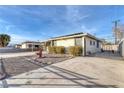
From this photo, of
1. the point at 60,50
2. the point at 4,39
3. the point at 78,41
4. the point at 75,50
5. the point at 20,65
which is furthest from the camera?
the point at 78,41

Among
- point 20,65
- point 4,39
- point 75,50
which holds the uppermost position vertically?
point 4,39

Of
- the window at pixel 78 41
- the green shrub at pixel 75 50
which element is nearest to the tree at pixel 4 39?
the green shrub at pixel 75 50

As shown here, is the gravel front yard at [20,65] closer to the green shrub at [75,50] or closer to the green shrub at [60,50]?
the green shrub at [60,50]

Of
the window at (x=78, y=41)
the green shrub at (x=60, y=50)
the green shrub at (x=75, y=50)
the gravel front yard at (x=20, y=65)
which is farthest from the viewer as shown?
the window at (x=78, y=41)

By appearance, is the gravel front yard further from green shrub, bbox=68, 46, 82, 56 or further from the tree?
the tree

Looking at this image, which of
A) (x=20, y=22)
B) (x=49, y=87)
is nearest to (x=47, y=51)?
(x=20, y=22)

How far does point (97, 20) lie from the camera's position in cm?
514

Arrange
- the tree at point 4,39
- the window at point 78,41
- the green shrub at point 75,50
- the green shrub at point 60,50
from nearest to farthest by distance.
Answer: the tree at point 4,39 < the green shrub at point 60,50 < the green shrub at point 75,50 < the window at point 78,41

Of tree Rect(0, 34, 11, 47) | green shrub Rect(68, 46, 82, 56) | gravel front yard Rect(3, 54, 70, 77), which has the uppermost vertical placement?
tree Rect(0, 34, 11, 47)

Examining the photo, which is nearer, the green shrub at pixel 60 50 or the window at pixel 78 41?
the green shrub at pixel 60 50

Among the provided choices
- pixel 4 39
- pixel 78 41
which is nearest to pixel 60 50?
pixel 78 41

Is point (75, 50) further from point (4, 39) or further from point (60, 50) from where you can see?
point (4, 39)

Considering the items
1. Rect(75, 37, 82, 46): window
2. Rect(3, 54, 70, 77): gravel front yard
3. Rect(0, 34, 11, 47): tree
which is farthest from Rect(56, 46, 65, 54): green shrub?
Rect(0, 34, 11, 47): tree
